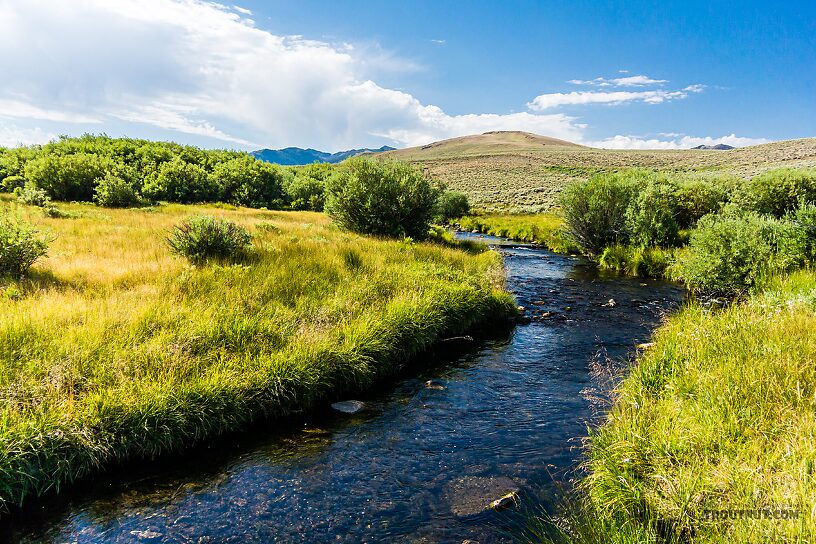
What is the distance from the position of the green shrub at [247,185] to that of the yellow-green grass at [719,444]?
4429 cm

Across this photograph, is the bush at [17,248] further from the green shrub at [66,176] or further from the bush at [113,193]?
the green shrub at [66,176]

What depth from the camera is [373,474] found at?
6473 mm

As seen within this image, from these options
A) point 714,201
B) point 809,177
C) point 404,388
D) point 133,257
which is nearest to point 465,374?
point 404,388

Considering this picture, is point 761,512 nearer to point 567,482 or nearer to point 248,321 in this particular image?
point 567,482

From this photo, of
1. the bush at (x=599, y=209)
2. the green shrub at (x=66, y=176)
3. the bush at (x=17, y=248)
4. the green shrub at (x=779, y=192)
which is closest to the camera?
the bush at (x=17, y=248)

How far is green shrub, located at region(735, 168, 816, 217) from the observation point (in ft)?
79.7

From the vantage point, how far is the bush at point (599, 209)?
2536 centimetres

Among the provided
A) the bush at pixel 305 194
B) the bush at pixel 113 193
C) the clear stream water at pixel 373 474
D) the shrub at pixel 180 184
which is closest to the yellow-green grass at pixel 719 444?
the clear stream water at pixel 373 474

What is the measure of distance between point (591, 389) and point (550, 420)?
5.27 feet

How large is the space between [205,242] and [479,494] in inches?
426

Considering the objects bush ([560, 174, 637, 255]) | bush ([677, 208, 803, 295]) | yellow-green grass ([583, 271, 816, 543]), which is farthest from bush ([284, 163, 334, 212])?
yellow-green grass ([583, 271, 816, 543])

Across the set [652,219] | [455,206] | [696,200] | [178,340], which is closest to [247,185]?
[455,206]

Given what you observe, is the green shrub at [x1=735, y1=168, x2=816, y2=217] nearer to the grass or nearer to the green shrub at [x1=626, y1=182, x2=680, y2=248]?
the green shrub at [x1=626, y1=182, x2=680, y2=248]

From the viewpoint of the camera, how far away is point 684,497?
164 inches
